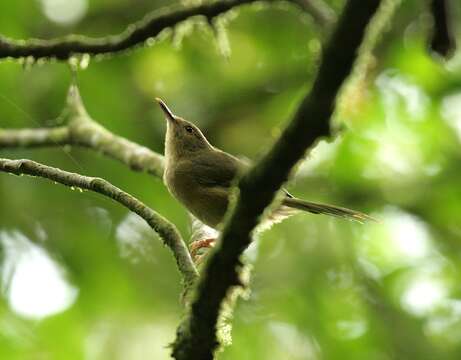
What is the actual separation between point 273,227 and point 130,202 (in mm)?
4085

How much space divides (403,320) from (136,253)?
2517 mm

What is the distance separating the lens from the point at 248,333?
664 centimetres

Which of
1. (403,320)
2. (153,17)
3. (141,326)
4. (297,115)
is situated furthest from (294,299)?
(297,115)

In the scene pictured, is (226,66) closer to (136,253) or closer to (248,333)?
(136,253)

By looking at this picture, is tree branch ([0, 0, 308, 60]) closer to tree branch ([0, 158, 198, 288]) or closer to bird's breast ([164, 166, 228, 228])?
tree branch ([0, 158, 198, 288])

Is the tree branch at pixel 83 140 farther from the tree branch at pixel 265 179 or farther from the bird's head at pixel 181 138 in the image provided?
the tree branch at pixel 265 179

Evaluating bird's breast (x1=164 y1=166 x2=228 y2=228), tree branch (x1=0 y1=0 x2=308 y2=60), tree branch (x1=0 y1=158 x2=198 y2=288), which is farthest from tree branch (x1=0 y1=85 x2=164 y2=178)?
tree branch (x1=0 y1=158 x2=198 y2=288)

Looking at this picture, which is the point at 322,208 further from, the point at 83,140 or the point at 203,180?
the point at 83,140

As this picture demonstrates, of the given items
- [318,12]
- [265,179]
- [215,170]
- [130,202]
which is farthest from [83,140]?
[265,179]

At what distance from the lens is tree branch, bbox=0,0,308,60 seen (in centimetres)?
363

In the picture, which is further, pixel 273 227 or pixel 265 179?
pixel 273 227

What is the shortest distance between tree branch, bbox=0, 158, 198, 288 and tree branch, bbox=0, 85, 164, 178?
166 centimetres

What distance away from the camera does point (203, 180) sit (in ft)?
18.9

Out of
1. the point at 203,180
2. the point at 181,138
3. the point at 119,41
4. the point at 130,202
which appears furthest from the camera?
the point at 181,138
